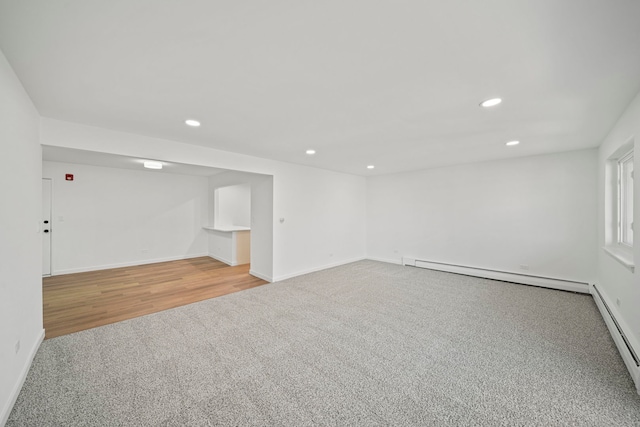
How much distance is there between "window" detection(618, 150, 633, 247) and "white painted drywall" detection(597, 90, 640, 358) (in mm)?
193

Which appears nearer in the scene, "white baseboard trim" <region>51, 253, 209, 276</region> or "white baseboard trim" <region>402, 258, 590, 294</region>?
"white baseboard trim" <region>402, 258, 590, 294</region>

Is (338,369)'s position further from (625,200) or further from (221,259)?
(221,259)

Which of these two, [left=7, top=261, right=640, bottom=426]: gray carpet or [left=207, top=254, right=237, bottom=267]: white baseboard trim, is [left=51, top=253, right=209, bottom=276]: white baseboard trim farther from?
[left=7, top=261, right=640, bottom=426]: gray carpet

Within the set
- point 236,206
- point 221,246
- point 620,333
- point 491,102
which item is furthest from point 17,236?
point 236,206

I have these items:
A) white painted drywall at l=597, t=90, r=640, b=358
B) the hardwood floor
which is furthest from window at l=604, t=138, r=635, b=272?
the hardwood floor

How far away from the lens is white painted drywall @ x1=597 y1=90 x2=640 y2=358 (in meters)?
2.18

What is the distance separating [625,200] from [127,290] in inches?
292

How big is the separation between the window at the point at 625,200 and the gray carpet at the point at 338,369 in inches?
42.1

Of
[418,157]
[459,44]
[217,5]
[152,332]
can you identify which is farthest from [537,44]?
[152,332]

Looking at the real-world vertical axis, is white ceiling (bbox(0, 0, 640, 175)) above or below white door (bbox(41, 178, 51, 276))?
above

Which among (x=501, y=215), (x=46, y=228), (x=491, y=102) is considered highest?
(x=491, y=102)

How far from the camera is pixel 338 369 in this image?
2117 mm

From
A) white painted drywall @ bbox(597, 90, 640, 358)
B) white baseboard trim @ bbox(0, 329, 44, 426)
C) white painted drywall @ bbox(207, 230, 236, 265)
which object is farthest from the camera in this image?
white painted drywall @ bbox(207, 230, 236, 265)

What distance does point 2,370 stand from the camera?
158 centimetres
